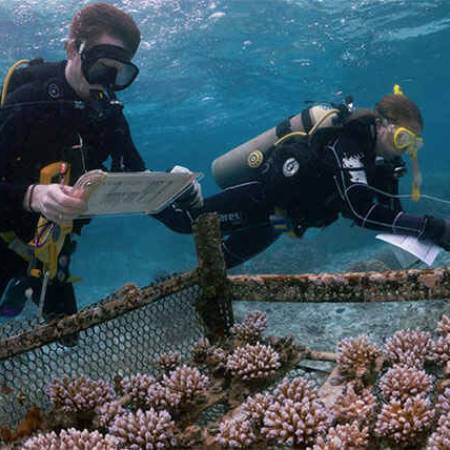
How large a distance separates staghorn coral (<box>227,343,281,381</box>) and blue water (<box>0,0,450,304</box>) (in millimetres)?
7616

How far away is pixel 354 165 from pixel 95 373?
3572 millimetres

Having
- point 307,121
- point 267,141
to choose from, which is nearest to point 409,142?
point 307,121

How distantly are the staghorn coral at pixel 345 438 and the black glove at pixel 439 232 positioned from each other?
2.56 meters

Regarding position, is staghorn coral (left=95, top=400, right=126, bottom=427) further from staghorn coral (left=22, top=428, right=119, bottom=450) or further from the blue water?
the blue water

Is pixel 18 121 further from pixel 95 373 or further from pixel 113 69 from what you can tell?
pixel 95 373

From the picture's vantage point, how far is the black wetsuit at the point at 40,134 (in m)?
4.47

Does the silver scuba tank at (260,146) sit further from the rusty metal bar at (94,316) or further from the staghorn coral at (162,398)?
the staghorn coral at (162,398)

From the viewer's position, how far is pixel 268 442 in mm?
2986

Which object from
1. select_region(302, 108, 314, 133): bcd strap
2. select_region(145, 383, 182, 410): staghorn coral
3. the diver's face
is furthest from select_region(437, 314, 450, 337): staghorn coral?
the diver's face

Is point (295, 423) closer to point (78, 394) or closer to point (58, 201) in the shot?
point (78, 394)

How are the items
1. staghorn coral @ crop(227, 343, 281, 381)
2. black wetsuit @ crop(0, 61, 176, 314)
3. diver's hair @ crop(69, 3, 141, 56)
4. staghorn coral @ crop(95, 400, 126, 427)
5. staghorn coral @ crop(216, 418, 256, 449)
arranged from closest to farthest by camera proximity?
staghorn coral @ crop(216, 418, 256, 449), staghorn coral @ crop(95, 400, 126, 427), staghorn coral @ crop(227, 343, 281, 381), black wetsuit @ crop(0, 61, 176, 314), diver's hair @ crop(69, 3, 141, 56)

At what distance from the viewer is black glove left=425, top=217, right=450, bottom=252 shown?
4.71 m

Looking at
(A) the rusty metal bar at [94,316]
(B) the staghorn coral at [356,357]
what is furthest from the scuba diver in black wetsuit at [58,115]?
(B) the staghorn coral at [356,357]

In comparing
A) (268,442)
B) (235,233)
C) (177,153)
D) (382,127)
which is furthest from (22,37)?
(177,153)
